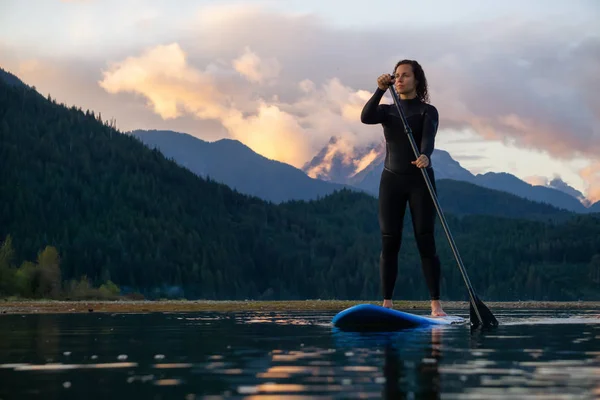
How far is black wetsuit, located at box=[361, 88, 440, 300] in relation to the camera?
2066 cm

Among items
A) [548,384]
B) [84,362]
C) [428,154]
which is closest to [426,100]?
[428,154]

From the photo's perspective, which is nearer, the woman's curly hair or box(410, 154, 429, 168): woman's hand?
box(410, 154, 429, 168): woman's hand

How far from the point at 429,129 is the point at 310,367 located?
1040 centimetres

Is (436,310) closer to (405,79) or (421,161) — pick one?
(421,161)

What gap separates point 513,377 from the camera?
9961mm

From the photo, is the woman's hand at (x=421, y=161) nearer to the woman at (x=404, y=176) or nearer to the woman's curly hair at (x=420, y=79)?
the woman at (x=404, y=176)

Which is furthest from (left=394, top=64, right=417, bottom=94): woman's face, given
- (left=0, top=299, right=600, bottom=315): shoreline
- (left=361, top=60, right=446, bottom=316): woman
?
(left=0, top=299, right=600, bottom=315): shoreline

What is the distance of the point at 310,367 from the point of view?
36.4 ft

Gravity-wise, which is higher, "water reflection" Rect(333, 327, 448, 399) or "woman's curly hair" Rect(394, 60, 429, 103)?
"woman's curly hair" Rect(394, 60, 429, 103)

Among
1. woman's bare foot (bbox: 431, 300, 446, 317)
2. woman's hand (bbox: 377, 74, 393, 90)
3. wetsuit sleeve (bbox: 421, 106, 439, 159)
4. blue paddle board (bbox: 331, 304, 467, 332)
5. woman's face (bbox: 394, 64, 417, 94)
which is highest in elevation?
woman's face (bbox: 394, 64, 417, 94)

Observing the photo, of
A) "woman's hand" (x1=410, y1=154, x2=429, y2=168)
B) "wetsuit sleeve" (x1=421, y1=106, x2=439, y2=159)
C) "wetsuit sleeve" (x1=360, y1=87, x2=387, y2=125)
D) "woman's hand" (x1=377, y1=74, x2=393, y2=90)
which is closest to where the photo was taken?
"woman's hand" (x1=377, y1=74, x2=393, y2=90)

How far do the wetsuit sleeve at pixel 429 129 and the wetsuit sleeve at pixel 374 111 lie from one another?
2.75 feet

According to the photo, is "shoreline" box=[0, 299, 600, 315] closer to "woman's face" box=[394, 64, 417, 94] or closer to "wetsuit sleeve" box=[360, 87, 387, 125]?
"woman's face" box=[394, 64, 417, 94]

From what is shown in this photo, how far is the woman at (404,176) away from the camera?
2066cm
